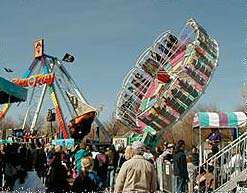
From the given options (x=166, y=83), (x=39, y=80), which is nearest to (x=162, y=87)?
(x=166, y=83)

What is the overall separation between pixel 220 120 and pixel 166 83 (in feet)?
61.8

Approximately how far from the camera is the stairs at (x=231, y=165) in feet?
41.3

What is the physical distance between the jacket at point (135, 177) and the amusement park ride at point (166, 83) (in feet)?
95.3

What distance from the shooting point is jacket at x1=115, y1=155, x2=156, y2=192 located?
21.4ft

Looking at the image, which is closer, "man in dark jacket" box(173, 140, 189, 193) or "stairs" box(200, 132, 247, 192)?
"stairs" box(200, 132, 247, 192)

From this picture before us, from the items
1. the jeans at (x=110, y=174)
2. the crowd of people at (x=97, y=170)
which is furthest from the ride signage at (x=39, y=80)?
the jeans at (x=110, y=174)

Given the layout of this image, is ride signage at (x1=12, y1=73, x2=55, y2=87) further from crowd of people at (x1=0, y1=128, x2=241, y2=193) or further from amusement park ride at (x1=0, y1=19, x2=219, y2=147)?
crowd of people at (x1=0, y1=128, x2=241, y2=193)

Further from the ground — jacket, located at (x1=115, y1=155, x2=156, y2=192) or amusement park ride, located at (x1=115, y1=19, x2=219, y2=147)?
amusement park ride, located at (x1=115, y1=19, x2=219, y2=147)

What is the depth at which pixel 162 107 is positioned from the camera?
3681 centimetres

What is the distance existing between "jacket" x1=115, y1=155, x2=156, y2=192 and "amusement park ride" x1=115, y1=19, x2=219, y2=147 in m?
29.0

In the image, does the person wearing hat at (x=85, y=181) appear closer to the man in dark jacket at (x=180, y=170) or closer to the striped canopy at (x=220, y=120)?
the man in dark jacket at (x=180, y=170)

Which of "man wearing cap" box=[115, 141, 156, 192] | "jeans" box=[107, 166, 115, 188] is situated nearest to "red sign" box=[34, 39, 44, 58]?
"jeans" box=[107, 166, 115, 188]

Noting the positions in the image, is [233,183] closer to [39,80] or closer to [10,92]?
[10,92]

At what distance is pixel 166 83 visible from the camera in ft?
124
